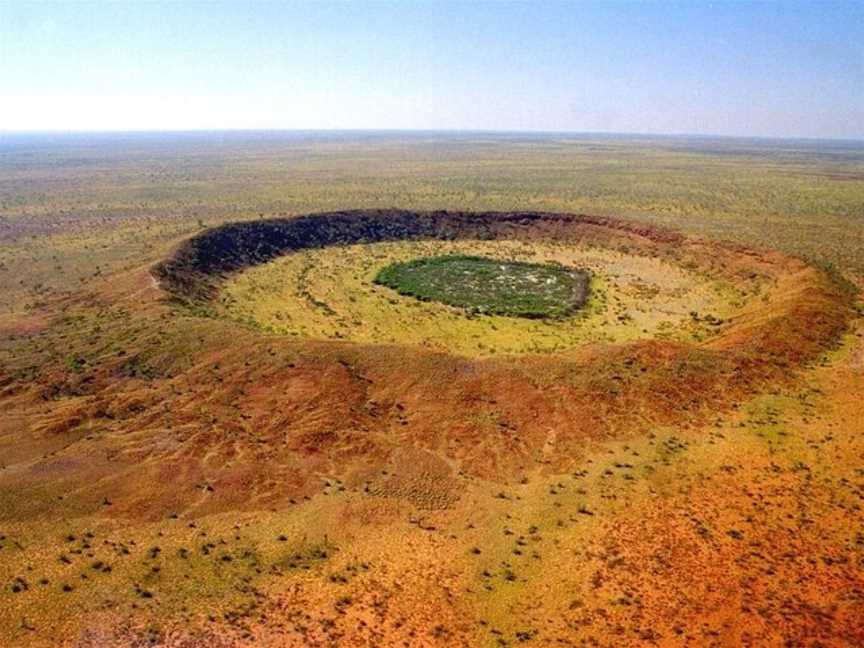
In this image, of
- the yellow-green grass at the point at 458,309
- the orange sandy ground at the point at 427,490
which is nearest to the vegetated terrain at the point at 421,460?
the orange sandy ground at the point at 427,490

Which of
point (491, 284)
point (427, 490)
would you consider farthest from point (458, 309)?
point (427, 490)

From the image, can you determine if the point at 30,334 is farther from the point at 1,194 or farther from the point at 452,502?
the point at 1,194

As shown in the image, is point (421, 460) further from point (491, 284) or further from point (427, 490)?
point (491, 284)

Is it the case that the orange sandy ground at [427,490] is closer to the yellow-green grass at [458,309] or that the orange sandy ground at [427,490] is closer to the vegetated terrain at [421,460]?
the vegetated terrain at [421,460]

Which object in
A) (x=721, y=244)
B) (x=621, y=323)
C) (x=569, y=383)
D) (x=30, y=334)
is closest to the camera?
(x=569, y=383)

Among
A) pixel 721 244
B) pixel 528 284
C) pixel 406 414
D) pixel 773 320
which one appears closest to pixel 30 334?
pixel 406 414

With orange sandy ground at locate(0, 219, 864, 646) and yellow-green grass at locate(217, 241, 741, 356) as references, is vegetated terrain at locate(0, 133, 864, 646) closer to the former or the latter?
orange sandy ground at locate(0, 219, 864, 646)
